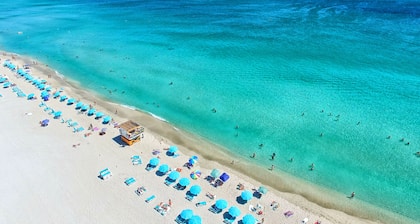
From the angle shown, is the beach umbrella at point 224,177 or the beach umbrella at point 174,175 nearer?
the beach umbrella at point 174,175

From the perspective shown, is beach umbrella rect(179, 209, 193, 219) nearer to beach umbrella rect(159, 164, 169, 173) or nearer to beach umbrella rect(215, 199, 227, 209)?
beach umbrella rect(215, 199, 227, 209)

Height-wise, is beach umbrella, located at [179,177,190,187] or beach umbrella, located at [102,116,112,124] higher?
beach umbrella, located at [102,116,112,124]

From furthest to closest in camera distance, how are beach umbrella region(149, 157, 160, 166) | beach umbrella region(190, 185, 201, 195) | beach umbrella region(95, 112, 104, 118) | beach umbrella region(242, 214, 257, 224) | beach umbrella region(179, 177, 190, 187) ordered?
1. beach umbrella region(95, 112, 104, 118)
2. beach umbrella region(149, 157, 160, 166)
3. beach umbrella region(179, 177, 190, 187)
4. beach umbrella region(190, 185, 201, 195)
5. beach umbrella region(242, 214, 257, 224)

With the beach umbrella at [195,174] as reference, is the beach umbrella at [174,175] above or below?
above

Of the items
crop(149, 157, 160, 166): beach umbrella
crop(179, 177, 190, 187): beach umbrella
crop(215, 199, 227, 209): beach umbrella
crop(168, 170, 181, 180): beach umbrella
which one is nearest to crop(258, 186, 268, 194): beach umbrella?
crop(215, 199, 227, 209): beach umbrella

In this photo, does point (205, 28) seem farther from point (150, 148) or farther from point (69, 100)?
point (150, 148)

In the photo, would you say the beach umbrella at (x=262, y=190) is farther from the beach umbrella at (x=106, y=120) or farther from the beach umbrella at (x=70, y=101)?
the beach umbrella at (x=70, y=101)

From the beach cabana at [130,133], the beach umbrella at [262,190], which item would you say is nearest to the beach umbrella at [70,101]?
the beach cabana at [130,133]

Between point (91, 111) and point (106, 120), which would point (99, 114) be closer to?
point (91, 111)
